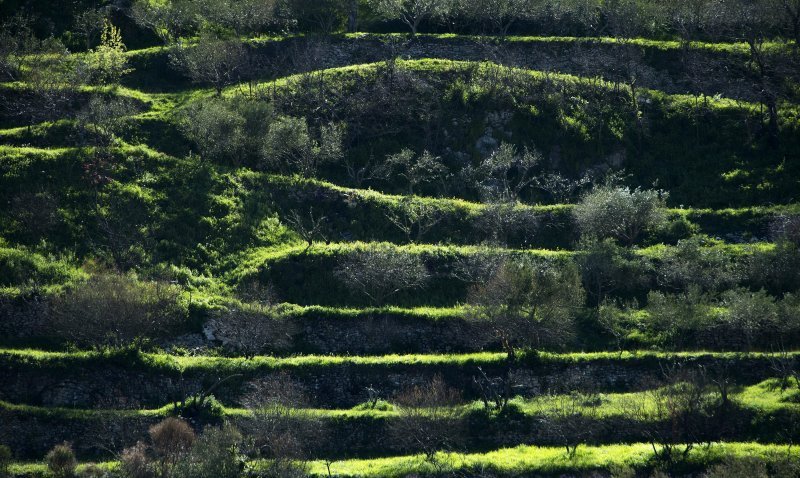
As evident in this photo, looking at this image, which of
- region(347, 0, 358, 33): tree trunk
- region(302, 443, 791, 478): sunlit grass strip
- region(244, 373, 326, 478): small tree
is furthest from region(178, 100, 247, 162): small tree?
region(302, 443, 791, 478): sunlit grass strip

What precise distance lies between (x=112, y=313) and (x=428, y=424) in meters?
23.9

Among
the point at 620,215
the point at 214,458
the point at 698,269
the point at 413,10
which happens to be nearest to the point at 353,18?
the point at 413,10

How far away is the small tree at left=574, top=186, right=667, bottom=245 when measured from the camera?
254 ft

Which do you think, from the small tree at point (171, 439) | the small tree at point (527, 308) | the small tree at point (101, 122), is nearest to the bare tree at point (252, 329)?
the small tree at point (171, 439)

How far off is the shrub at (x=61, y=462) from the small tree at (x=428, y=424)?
19.7 m

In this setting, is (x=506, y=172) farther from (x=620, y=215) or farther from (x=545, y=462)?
(x=545, y=462)

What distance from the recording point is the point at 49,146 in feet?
276

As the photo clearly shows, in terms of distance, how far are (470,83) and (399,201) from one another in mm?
21385

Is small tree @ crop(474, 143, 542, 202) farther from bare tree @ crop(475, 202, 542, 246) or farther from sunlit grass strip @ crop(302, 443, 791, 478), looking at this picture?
sunlit grass strip @ crop(302, 443, 791, 478)

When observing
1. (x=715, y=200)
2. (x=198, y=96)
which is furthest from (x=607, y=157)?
(x=198, y=96)

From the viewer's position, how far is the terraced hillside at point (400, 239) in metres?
57.1

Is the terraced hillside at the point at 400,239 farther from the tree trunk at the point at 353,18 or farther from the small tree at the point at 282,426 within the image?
the tree trunk at the point at 353,18

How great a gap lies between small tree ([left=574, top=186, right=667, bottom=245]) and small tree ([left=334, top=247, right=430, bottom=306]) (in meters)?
15.9

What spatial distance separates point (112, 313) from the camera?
206ft
